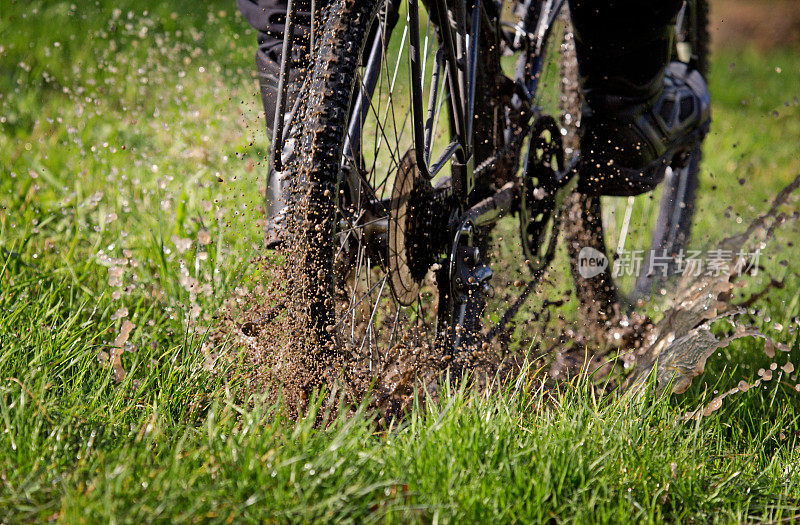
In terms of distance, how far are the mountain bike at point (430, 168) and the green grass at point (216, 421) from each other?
0.28 meters

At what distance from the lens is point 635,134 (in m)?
2.33

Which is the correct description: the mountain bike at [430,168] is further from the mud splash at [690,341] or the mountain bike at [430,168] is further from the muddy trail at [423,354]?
the mud splash at [690,341]

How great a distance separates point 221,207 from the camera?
2.59 meters

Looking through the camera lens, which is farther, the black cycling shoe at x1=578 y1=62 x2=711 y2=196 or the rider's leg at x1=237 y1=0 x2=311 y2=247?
the black cycling shoe at x1=578 y1=62 x2=711 y2=196

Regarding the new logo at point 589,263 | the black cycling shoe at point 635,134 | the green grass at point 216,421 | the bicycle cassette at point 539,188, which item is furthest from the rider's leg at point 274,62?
the new logo at point 589,263

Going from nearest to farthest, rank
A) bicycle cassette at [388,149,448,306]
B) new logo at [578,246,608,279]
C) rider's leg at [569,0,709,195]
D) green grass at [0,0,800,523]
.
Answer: green grass at [0,0,800,523], bicycle cassette at [388,149,448,306], rider's leg at [569,0,709,195], new logo at [578,246,608,279]

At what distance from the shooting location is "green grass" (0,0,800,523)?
1221 millimetres

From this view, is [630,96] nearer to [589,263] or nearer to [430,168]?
[589,263]

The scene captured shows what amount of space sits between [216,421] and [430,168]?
2.34ft

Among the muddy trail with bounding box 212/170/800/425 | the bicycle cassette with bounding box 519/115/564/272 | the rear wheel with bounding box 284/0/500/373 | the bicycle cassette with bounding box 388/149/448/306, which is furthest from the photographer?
the bicycle cassette with bounding box 519/115/564/272

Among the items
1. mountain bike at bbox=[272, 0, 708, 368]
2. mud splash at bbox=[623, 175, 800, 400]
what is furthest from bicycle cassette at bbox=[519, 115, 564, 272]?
mud splash at bbox=[623, 175, 800, 400]

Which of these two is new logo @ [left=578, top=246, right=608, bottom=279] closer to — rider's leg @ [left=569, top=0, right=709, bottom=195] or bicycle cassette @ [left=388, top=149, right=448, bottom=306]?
rider's leg @ [left=569, top=0, right=709, bottom=195]

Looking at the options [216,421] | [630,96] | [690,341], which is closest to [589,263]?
[630,96]

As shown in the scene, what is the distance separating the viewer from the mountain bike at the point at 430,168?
144 centimetres
